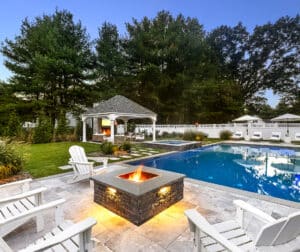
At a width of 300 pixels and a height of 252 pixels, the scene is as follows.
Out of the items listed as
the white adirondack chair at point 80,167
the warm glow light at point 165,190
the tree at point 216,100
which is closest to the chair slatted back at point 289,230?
the warm glow light at point 165,190

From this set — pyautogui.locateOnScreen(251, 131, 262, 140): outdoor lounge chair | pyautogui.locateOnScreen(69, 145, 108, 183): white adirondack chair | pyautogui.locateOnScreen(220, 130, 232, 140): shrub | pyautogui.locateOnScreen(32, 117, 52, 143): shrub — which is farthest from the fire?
pyautogui.locateOnScreen(251, 131, 262, 140): outdoor lounge chair

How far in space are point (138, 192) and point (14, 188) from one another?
98.8 inches

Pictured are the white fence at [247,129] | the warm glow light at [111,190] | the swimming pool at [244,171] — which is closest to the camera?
the warm glow light at [111,190]

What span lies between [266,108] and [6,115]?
112 ft

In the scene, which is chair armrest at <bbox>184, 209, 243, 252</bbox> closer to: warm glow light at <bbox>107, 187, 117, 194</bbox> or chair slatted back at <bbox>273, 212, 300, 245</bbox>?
chair slatted back at <bbox>273, 212, 300, 245</bbox>

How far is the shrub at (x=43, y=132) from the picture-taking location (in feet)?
46.8

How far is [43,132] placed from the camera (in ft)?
47.7

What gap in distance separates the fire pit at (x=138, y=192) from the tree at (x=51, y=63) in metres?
16.5

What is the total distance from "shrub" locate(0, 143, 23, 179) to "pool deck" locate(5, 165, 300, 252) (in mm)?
1176

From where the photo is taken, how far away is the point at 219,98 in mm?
24578

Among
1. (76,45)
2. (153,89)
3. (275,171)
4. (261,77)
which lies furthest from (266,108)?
(76,45)

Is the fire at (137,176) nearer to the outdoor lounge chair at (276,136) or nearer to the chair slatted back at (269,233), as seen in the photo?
the chair slatted back at (269,233)

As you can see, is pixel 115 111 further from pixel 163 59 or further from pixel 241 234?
pixel 163 59

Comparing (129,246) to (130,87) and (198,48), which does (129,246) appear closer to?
(130,87)
